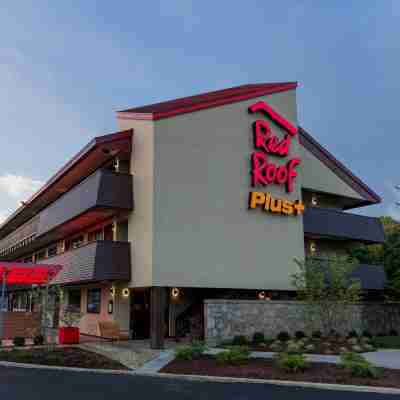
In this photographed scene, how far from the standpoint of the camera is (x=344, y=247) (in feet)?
102

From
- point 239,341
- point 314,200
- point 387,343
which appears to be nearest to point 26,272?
point 239,341

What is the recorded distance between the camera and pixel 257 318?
22.3 meters

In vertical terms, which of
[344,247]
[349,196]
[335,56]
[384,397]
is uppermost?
[335,56]

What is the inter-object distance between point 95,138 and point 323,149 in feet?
48.4

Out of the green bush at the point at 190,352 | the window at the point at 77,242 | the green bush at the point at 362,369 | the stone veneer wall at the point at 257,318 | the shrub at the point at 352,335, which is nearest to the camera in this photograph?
the green bush at the point at 362,369

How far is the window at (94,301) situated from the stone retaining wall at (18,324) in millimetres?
4042

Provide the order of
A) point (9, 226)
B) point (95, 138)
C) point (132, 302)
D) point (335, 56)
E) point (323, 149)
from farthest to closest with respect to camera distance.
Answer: point (335, 56) < point (9, 226) < point (323, 149) < point (132, 302) < point (95, 138)

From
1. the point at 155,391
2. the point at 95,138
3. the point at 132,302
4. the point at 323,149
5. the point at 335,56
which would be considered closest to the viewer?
the point at 155,391

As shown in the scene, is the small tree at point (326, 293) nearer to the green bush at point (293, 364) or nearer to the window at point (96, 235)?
the green bush at point (293, 364)

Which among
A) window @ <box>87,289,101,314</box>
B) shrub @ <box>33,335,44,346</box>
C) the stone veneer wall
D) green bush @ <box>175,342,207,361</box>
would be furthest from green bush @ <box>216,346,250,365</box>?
window @ <box>87,289,101,314</box>

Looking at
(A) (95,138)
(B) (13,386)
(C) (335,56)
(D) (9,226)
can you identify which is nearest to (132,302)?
(A) (95,138)

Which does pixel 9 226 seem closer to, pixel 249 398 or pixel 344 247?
pixel 344 247

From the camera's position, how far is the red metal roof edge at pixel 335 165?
95.8ft

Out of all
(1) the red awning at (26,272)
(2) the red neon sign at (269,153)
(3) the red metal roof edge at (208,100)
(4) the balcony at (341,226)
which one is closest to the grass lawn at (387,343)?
(4) the balcony at (341,226)
